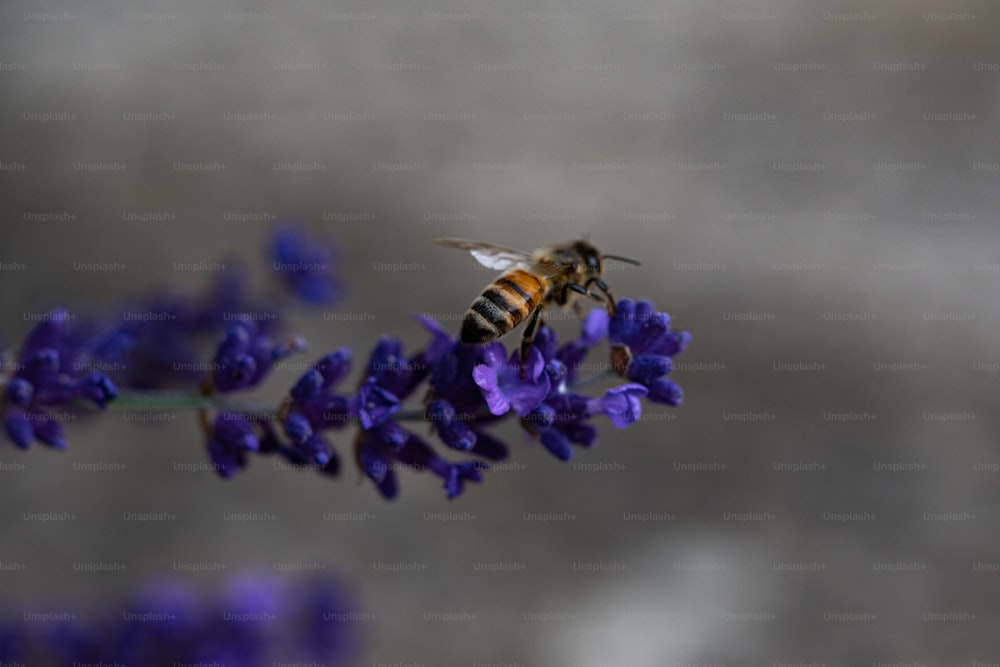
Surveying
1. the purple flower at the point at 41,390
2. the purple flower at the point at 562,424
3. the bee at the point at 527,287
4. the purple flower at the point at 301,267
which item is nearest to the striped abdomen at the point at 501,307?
the bee at the point at 527,287

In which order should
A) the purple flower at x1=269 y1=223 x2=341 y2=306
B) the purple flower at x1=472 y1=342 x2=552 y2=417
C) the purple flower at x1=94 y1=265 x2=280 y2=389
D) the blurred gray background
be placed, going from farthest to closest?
the blurred gray background, the purple flower at x1=269 y1=223 x2=341 y2=306, the purple flower at x1=94 y1=265 x2=280 y2=389, the purple flower at x1=472 y1=342 x2=552 y2=417

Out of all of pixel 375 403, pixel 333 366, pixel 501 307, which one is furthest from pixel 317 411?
pixel 501 307

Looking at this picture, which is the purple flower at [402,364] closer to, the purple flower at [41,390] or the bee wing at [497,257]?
the bee wing at [497,257]

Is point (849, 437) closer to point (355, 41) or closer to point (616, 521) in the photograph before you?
point (616, 521)

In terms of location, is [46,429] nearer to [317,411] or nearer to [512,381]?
[317,411]

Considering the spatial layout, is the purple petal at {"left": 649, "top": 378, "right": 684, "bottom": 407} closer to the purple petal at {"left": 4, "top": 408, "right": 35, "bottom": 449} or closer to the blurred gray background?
the purple petal at {"left": 4, "top": 408, "right": 35, "bottom": 449}

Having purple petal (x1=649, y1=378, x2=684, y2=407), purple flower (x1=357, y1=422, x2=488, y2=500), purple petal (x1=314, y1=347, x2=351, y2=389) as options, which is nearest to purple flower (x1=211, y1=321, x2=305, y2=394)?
purple petal (x1=314, y1=347, x2=351, y2=389)

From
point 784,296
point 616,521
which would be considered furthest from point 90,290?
point 784,296
